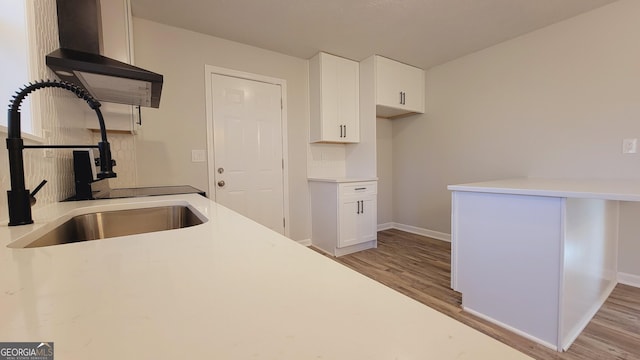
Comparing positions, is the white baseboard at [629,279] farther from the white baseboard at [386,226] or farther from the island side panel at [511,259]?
the white baseboard at [386,226]

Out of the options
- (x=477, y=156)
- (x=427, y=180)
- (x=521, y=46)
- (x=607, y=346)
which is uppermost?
(x=521, y=46)

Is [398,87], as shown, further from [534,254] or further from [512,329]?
[512,329]

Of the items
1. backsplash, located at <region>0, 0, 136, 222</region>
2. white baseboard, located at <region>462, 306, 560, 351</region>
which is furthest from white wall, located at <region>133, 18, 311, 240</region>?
white baseboard, located at <region>462, 306, 560, 351</region>

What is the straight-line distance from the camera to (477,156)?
303 cm

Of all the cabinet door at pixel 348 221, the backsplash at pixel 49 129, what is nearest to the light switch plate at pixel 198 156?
the backsplash at pixel 49 129

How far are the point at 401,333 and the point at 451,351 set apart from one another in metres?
0.05

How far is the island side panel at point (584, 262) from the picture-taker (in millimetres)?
1359

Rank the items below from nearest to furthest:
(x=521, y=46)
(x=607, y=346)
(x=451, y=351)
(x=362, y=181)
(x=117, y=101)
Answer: (x=451, y=351) < (x=607, y=346) < (x=117, y=101) < (x=521, y=46) < (x=362, y=181)

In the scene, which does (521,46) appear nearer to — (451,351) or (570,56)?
(570,56)

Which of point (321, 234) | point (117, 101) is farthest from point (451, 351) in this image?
point (321, 234)

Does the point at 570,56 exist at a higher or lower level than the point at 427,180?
higher

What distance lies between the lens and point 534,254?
4.66ft

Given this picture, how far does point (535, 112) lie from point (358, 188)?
194 cm

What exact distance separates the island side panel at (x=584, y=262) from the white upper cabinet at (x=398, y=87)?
2.14m
